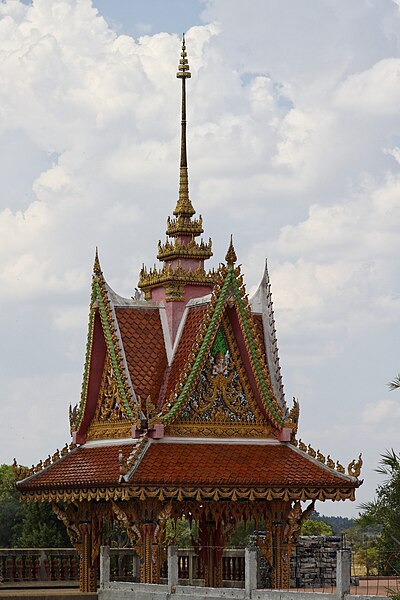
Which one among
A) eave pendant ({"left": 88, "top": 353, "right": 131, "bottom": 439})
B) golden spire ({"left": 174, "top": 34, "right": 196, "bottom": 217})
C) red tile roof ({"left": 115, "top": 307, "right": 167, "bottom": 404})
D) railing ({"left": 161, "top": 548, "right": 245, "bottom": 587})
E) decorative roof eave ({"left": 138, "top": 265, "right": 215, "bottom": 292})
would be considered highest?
golden spire ({"left": 174, "top": 34, "right": 196, "bottom": 217})

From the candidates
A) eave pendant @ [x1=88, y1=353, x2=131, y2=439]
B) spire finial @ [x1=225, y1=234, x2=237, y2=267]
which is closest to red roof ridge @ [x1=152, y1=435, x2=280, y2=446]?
eave pendant @ [x1=88, y1=353, x2=131, y2=439]

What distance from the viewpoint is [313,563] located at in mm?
33250

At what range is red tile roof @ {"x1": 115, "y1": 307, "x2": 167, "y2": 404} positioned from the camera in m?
30.4

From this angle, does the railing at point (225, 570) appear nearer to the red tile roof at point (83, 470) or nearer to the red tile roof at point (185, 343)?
the red tile roof at point (83, 470)

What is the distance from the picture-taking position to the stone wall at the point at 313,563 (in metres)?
32.2

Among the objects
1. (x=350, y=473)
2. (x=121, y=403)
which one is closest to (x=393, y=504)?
(x=350, y=473)

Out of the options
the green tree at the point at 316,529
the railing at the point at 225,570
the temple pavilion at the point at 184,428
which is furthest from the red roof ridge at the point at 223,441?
the green tree at the point at 316,529

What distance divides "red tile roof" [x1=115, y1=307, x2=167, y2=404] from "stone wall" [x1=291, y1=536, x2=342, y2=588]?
15.9 ft

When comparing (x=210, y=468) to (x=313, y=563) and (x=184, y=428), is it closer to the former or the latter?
(x=184, y=428)

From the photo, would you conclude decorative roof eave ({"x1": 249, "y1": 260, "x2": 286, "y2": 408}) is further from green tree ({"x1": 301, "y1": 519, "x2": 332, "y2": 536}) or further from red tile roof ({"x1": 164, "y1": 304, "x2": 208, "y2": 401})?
green tree ({"x1": 301, "y1": 519, "x2": 332, "y2": 536})

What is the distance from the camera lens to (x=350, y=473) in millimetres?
29469

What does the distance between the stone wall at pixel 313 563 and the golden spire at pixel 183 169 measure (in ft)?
24.4

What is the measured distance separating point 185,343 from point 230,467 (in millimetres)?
3238

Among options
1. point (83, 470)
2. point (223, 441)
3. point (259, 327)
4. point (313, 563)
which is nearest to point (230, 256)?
point (259, 327)
